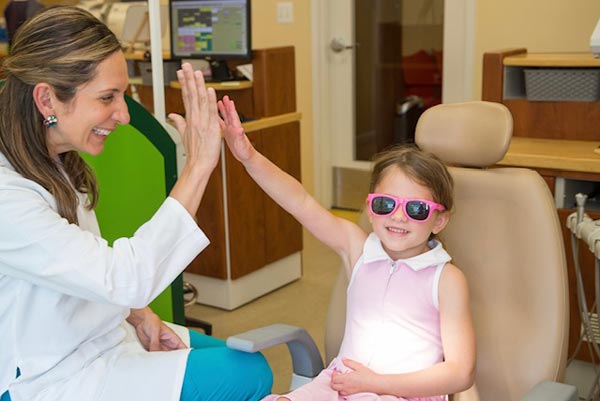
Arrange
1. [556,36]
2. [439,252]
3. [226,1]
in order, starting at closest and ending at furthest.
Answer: [439,252]
[226,1]
[556,36]

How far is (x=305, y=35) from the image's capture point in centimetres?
500

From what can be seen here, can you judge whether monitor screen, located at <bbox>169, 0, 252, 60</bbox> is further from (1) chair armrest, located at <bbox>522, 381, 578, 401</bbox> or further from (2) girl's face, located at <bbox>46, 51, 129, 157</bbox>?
(1) chair armrest, located at <bbox>522, 381, 578, 401</bbox>

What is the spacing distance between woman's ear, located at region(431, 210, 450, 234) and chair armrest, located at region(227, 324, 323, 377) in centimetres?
37

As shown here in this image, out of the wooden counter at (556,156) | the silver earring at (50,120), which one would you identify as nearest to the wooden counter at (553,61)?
the wooden counter at (556,156)

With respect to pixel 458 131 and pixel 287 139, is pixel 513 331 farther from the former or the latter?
pixel 287 139

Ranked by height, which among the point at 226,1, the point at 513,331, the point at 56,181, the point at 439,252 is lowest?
A: the point at 513,331

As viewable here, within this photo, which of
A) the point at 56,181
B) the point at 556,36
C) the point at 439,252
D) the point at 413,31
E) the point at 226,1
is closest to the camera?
the point at 56,181

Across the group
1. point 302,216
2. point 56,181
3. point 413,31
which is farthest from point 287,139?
point 56,181

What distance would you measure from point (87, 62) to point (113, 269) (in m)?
0.38

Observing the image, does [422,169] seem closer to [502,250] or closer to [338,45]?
[502,250]

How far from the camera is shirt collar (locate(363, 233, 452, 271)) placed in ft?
5.44

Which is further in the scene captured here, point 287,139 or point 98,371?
point 287,139

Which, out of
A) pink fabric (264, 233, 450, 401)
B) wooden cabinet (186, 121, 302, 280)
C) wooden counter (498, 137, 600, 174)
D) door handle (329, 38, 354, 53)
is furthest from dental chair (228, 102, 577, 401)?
door handle (329, 38, 354, 53)

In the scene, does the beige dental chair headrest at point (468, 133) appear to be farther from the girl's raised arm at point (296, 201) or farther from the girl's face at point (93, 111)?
the girl's face at point (93, 111)
